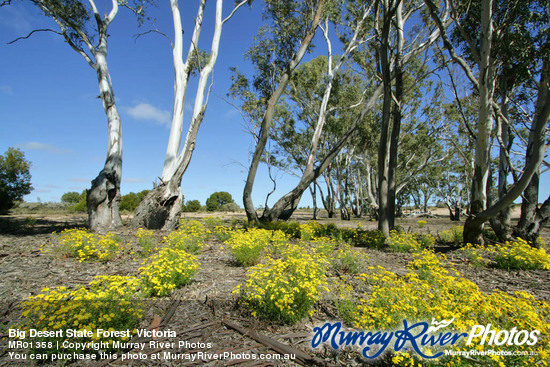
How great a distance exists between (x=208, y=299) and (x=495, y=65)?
31.1 ft

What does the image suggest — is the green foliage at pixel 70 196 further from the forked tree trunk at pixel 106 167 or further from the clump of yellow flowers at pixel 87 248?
the clump of yellow flowers at pixel 87 248

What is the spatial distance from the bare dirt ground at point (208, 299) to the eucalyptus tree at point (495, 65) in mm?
1711

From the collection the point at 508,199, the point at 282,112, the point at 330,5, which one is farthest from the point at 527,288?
the point at 282,112

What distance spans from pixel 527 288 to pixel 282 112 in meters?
18.9

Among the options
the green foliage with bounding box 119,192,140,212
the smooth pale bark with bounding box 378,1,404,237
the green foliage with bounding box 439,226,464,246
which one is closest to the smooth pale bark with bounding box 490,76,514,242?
the green foliage with bounding box 439,226,464,246

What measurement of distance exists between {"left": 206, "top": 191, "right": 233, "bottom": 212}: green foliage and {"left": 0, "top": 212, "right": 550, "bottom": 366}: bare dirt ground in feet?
77.9

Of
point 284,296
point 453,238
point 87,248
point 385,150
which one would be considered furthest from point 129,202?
point 284,296

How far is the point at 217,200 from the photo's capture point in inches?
1266

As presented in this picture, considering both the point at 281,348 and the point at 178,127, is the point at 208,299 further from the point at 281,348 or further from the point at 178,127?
the point at 178,127

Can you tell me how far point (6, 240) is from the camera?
700cm

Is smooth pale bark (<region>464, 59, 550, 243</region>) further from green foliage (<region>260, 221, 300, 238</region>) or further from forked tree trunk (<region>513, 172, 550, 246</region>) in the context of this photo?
green foliage (<region>260, 221, 300, 238</region>)

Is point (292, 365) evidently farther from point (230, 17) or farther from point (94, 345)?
point (230, 17)

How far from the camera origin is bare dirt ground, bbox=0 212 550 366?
2.48 metres

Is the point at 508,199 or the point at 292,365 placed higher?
the point at 508,199
